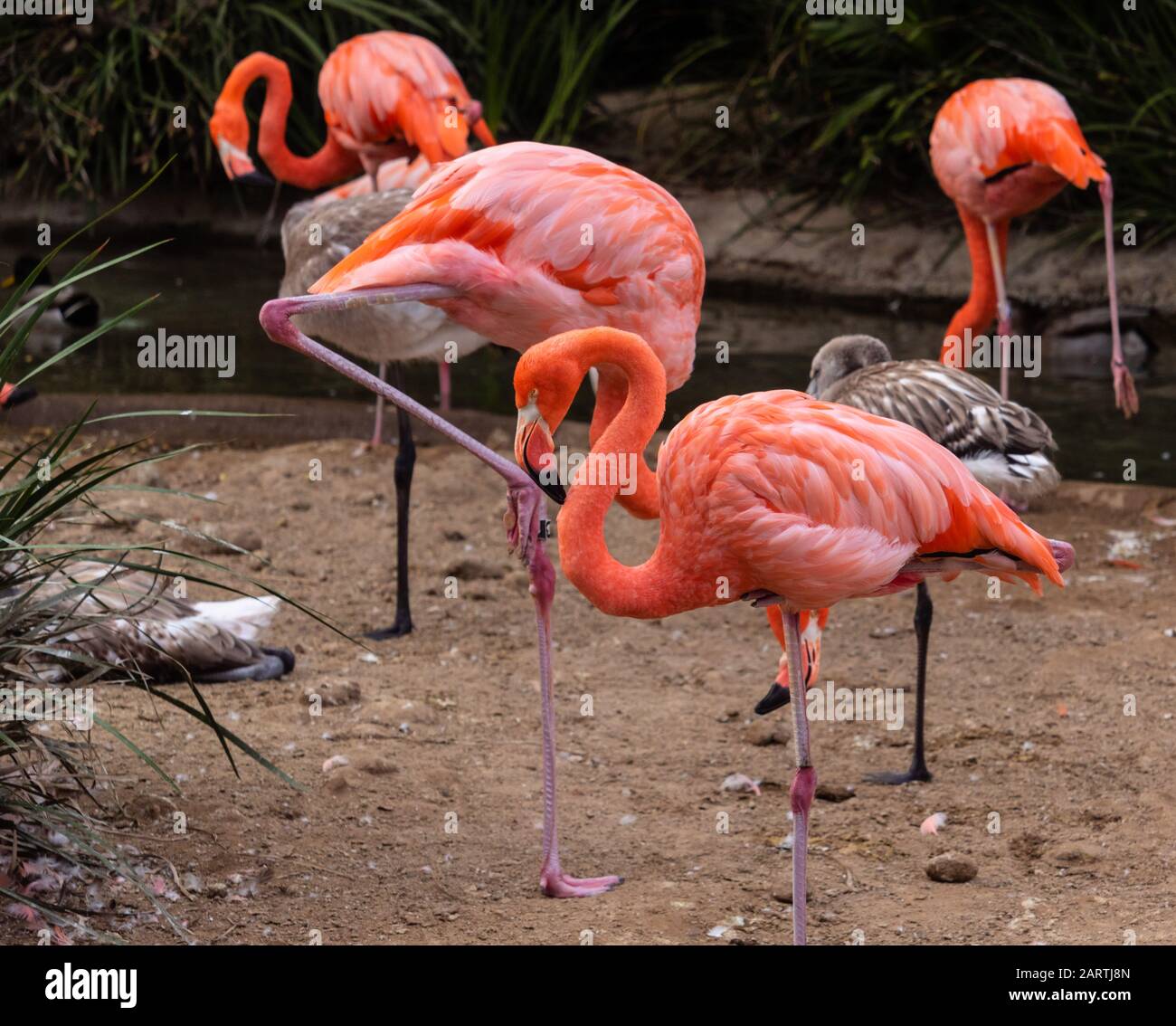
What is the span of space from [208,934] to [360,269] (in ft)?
5.27

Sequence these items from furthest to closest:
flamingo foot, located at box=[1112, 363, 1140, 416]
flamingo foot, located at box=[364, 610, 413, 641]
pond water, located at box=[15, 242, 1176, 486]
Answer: pond water, located at box=[15, 242, 1176, 486] → flamingo foot, located at box=[1112, 363, 1140, 416] → flamingo foot, located at box=[364, 610, 413, 641]

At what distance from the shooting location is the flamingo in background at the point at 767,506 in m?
3.13

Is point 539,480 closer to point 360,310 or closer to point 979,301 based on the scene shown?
point 360,310

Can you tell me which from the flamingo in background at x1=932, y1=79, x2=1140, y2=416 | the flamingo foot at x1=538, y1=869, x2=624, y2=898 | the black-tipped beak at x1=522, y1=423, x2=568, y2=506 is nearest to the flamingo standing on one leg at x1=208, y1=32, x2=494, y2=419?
the flamingo in background at x1=932, y1=79, x2=1140, y2=416

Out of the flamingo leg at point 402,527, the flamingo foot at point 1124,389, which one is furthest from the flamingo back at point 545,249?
the flamingo foot at point 1124,389

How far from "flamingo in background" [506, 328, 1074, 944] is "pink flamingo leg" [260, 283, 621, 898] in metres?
0.06

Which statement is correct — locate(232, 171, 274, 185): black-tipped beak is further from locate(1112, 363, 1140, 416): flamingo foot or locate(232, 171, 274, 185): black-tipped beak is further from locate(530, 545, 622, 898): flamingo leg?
locate(530, 545, 622, 898): flamingo leg

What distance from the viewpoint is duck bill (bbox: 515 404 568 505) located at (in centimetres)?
327

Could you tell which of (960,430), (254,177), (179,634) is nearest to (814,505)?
(960,430)

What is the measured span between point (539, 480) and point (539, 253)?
88 cm

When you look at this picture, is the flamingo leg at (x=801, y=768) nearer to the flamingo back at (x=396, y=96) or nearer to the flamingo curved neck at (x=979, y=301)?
the flamingo curved neck at (x=979, y=301)

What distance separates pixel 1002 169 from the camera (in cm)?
633

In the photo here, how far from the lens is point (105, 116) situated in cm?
1062
